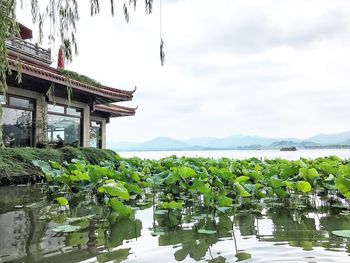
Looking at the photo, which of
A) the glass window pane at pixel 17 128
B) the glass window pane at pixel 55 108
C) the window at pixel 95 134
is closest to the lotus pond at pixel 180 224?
the glass window pane at pixel 17 128

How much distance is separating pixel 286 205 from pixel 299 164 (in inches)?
38.5

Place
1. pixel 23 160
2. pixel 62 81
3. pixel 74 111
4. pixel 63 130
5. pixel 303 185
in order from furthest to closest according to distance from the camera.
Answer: pixel 74 111, pixel 63 130, pixel 62 81, pixel 23 160, pixel 303 185

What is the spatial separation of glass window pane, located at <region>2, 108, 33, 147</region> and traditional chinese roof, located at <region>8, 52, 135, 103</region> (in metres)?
1.20

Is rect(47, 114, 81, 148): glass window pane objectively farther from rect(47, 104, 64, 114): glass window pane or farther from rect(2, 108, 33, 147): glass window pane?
rect(2, 108, 33, 147): glass window pane

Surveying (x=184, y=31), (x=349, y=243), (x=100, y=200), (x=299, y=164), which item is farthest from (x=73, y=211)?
(x=299, y=164)

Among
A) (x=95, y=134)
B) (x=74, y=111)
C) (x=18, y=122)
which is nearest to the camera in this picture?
(x=18, y=122)

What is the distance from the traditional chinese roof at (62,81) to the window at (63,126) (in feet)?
3.14

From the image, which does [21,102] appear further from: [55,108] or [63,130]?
[63,130]

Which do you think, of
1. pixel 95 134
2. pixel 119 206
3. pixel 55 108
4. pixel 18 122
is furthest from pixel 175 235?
pixel 95 134

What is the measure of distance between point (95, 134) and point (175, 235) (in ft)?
35.6

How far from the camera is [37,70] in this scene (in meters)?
7.06

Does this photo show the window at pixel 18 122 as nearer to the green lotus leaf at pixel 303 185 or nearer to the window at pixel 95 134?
the window at pixel 95 134

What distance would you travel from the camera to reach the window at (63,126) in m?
9.14

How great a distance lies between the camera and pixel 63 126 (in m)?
9.59
